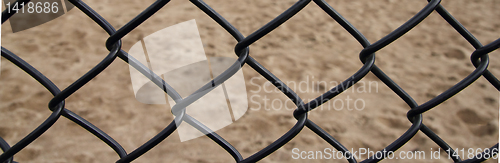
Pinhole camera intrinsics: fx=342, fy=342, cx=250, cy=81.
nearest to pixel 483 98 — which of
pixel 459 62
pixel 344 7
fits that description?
pixel 459 62

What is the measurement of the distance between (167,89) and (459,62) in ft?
3.46

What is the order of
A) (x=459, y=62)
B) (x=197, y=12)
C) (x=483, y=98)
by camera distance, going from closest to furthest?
(x=483, y=98), (x=459, y=62), (x=197, y=12)

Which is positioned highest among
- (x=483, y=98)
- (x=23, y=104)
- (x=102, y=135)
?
(x=102, y=135)

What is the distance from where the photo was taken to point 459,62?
1.04 metres

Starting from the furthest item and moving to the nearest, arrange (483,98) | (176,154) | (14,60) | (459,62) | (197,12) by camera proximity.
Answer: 1. (197,12)
2. (459,62)
3. (483,98)
4. (176,154)
5. (14,60)

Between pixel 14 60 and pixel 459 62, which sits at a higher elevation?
pixel 14 60

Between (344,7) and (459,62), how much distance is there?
0.44 metres

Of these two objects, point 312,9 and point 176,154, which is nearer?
point 176,154

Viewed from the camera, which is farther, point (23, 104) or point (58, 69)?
point (58, 69)

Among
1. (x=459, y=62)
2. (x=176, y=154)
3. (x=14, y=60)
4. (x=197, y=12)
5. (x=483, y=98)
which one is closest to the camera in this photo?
(x=14, y=60)

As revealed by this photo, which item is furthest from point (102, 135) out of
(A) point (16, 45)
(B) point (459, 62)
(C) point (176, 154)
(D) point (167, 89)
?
(B) point (459, 62)

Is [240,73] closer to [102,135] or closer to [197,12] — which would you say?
[197,12]

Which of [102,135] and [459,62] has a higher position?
[102,135]

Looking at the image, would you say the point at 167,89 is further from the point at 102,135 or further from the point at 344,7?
the point at 344,7
